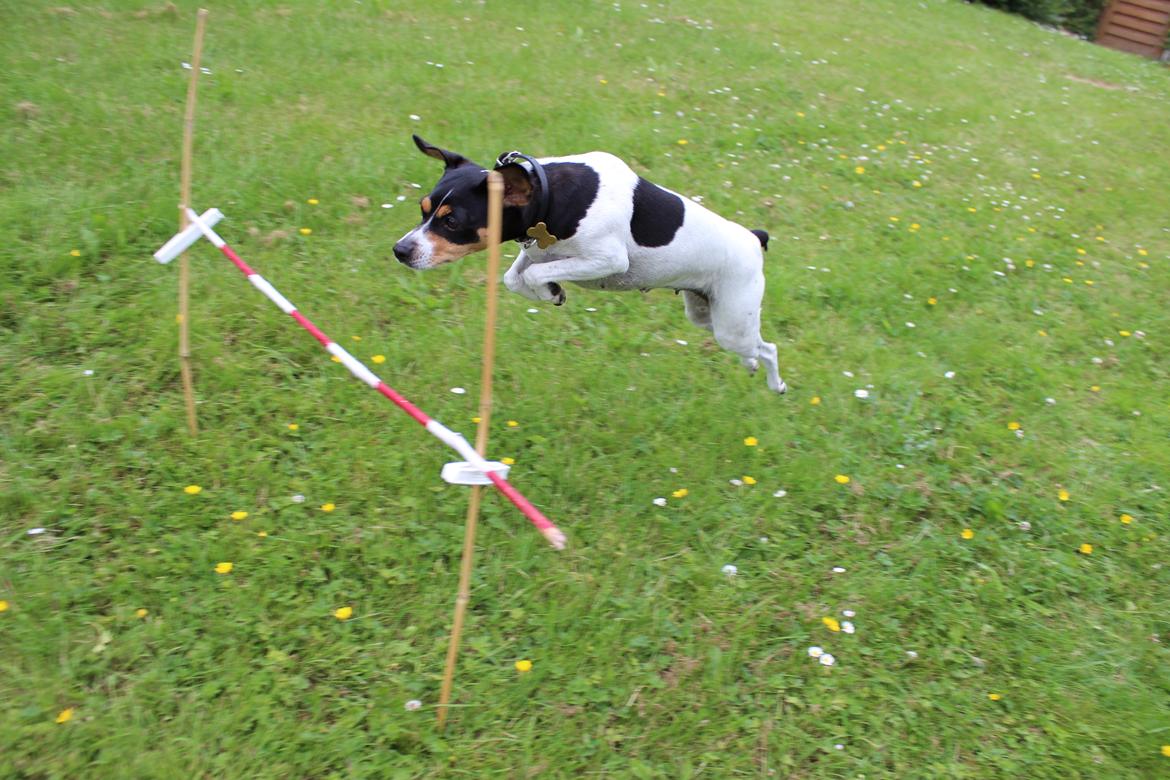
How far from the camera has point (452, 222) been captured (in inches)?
121

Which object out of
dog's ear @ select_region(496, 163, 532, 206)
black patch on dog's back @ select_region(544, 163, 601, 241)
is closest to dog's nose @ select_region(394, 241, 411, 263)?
dog's ear @ select_region(496, 163, 532, 206)

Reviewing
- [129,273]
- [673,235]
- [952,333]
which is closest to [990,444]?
[952,333]

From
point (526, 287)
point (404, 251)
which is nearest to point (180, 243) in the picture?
point (404, 251)

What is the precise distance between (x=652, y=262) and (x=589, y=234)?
0.40 meters

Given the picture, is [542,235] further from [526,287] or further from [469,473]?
[469,473]

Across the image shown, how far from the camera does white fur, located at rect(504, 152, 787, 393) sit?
3.27 meters

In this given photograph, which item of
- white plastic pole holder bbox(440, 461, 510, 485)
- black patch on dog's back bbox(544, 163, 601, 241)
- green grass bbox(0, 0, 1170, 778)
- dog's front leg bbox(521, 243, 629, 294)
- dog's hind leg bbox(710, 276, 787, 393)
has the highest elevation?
black patch on dog's back bbox(544, 163, 601, 241)

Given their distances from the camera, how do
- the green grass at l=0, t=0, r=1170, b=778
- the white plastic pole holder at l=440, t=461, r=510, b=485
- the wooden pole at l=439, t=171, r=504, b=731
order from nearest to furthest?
the wooden pole at l=439, t=171, r=504, b=731, the white plastic pole holder at l=440, t=461, r=510, b=485, the green grass at l=0, t=0, r=1170, b=778

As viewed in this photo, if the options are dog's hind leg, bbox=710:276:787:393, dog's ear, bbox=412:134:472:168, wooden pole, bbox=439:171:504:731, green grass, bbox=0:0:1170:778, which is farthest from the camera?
dog's hind leg, bbox=710:276:787:393

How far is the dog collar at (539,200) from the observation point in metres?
3.04

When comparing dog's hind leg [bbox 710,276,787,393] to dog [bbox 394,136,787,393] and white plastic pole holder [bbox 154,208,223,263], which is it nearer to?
dog [bbox 394,136,787,393]

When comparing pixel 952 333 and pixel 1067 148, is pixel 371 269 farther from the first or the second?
pixel 1067 148

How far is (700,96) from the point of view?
8.62 metres

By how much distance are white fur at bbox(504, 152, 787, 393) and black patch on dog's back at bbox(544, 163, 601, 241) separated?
1.1 inches
